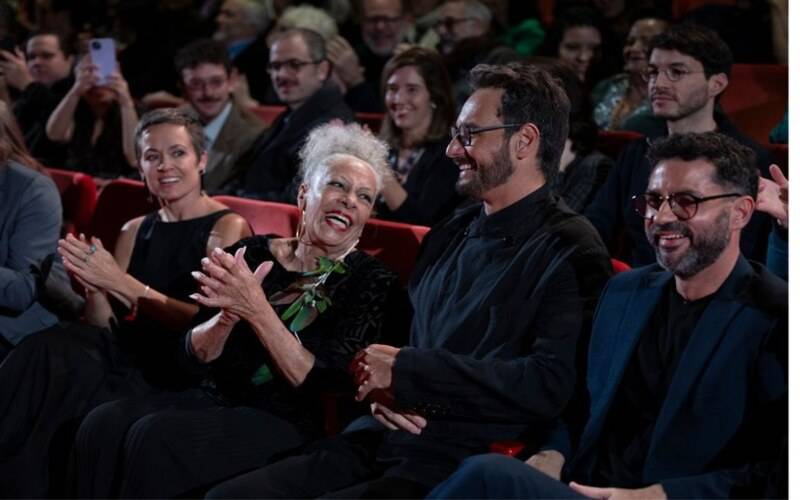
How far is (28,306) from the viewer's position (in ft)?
9.80

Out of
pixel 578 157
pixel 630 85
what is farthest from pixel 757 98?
pixel 578 157

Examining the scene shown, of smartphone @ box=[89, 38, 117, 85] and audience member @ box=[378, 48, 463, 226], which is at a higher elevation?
smartphone @ box=[89, 38, 117, 85]

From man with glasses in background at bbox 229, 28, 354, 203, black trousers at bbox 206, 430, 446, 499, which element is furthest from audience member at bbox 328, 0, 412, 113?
black trousers at bbox 206, 430, 446, 499

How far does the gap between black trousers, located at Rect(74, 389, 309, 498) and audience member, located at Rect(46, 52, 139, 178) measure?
203 cm

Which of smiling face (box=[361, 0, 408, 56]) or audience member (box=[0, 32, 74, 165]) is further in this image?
smiling face (box=[361, 0, 408, 56])

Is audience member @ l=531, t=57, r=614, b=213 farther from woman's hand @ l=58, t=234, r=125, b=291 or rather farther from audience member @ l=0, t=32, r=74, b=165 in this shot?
audience member @ l=0, t=32, r=74, b=165

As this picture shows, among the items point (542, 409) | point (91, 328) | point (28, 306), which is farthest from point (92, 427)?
point (542, 409)

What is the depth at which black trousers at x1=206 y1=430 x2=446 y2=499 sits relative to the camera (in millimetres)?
2148

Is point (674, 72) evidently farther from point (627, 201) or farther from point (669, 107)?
point (627, 201)

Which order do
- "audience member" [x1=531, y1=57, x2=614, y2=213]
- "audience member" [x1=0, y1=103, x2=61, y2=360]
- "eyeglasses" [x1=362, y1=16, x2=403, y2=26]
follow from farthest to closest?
"eyeglasses" [x1=362, y1=16, x2=403, y2=26]
"audience member" [x1=531, y1=57, x2=614, y2=213]
"audience member" [x1=0, y1=103, x2=61, y2=360]

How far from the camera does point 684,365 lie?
1.97 meters

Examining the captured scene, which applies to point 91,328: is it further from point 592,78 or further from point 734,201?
point 592,78

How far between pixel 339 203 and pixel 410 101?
1.24 meters
